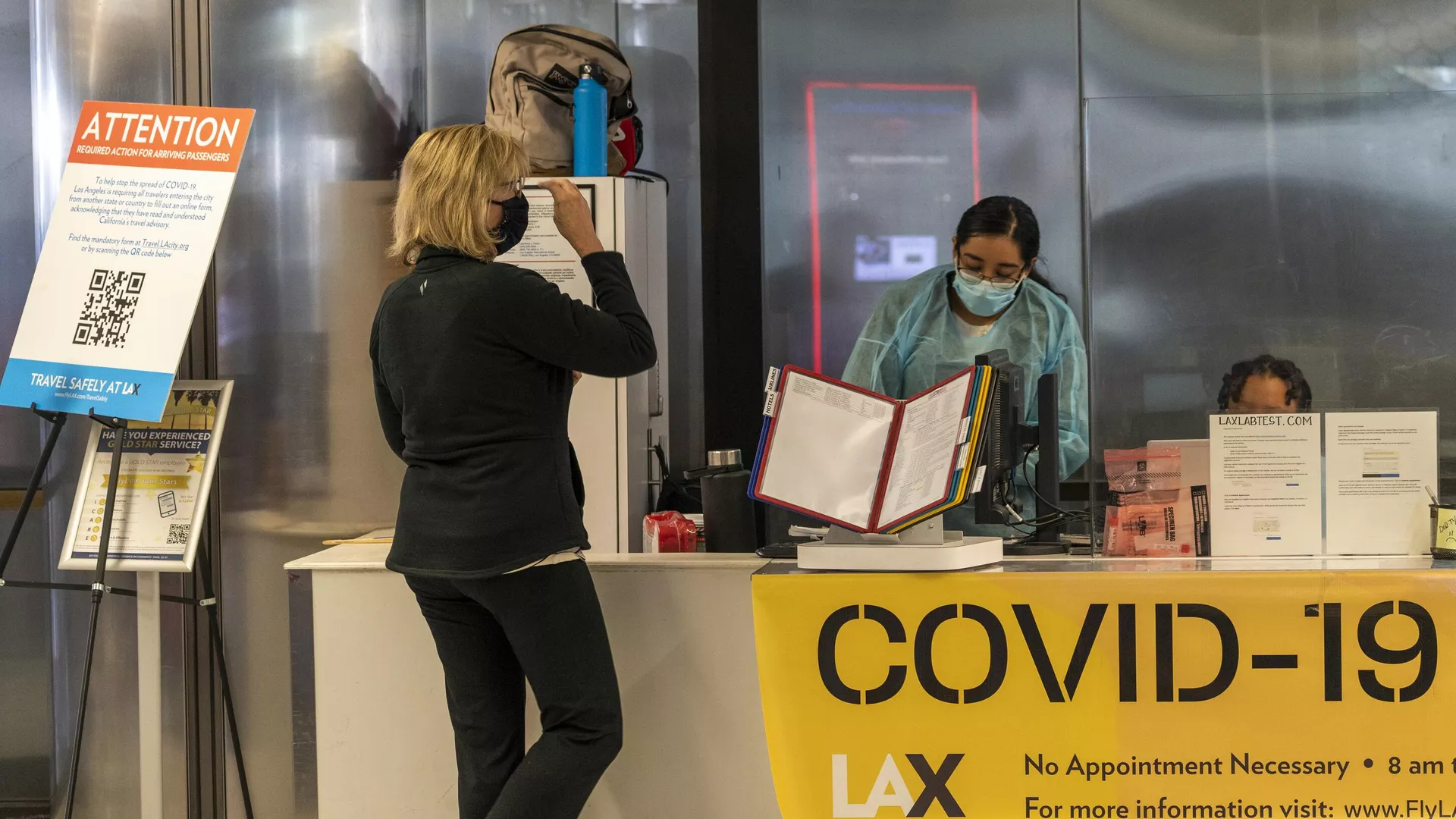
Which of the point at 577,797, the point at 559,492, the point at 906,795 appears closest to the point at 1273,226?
the point at 906,795

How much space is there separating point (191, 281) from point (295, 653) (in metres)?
0.84

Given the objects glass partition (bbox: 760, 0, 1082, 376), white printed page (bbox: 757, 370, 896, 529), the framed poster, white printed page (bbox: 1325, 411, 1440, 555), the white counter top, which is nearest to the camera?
white printed page (bbox: 1325, 411, 1440, 555)

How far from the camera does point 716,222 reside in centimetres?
380

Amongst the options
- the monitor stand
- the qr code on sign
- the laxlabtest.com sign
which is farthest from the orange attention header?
the monitor stand

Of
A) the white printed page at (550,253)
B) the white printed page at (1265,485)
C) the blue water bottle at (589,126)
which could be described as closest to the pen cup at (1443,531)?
the white printed page at (1265,485)

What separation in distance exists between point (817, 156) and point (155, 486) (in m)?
2.29

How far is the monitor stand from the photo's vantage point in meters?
1.99

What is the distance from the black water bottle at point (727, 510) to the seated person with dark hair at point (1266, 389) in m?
0.97

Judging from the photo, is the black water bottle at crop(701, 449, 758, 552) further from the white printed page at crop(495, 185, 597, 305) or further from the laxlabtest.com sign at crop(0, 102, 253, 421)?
the laxlabtest.com sign at crop(0, 102, 253, 421)

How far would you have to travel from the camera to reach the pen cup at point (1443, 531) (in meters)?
1.98

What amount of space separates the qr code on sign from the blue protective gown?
5.87ft

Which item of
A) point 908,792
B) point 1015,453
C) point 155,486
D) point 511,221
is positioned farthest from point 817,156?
point 908,792

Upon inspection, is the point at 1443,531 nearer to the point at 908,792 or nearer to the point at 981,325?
the point at 908,792

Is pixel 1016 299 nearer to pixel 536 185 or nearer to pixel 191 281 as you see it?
pixel 536 185
